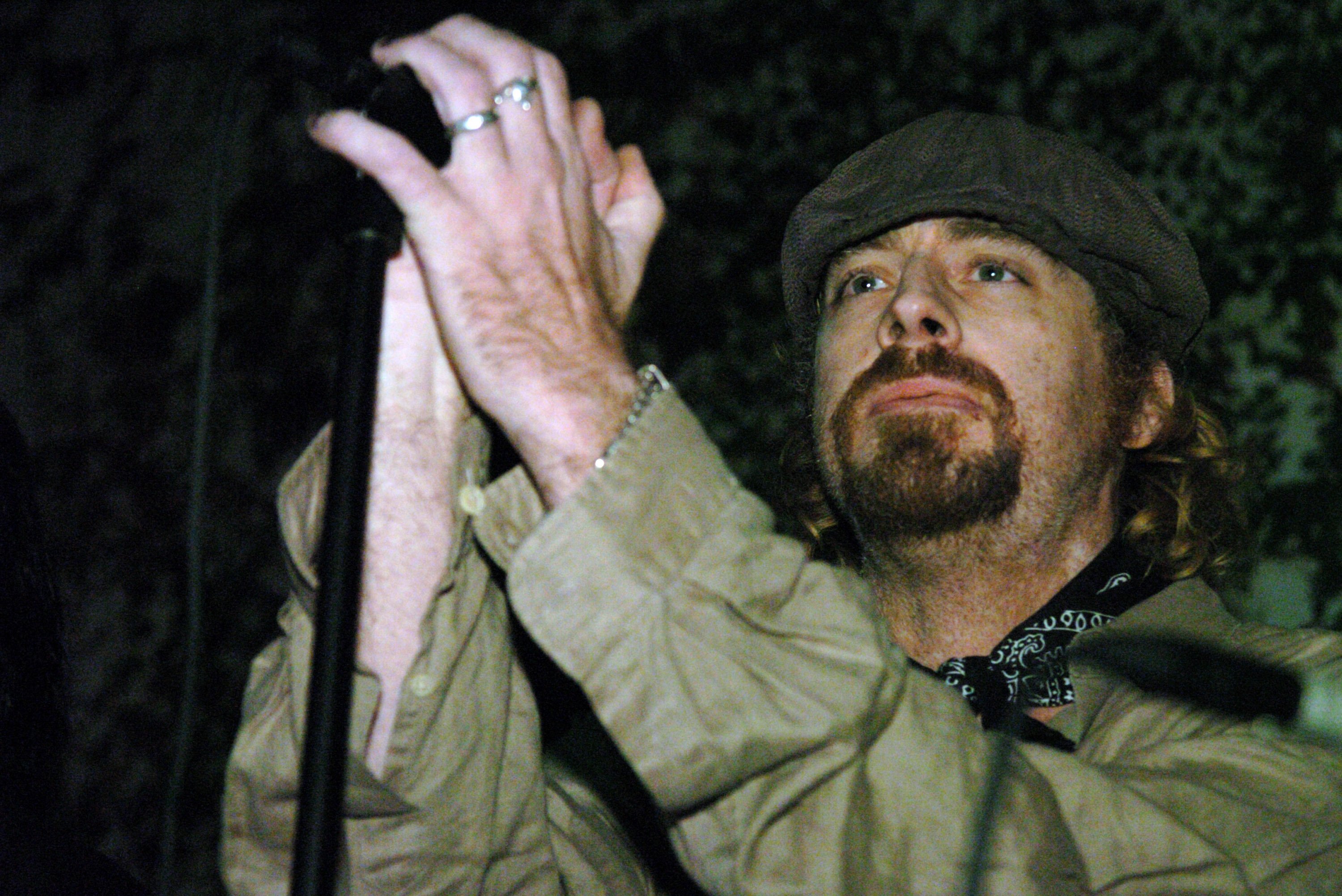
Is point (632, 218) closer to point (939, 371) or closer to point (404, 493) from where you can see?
point (404, 493)

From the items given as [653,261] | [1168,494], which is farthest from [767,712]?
[653,261]

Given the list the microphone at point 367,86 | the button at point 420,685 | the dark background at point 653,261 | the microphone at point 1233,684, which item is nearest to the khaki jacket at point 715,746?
the button at point 420,685

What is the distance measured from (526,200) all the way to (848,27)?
71.7 inches

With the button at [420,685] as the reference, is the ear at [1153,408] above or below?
above

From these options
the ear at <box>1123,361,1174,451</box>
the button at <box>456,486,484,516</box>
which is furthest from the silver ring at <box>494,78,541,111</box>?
the ear at <box>1123,361,1174,451</box>

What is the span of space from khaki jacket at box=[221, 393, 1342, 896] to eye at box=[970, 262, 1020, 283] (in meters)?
0.62

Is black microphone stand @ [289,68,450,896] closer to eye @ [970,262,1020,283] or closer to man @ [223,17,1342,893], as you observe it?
man @ [223,17,1342,893]

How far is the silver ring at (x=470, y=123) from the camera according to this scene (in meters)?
0.69

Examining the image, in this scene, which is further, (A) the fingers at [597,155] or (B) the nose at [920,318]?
(B) the nose at [920,318]

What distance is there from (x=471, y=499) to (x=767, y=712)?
29cm

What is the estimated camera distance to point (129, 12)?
2295 millimetres

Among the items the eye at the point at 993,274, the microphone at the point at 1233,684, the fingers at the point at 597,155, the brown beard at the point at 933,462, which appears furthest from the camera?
the eye at the point at 993,274

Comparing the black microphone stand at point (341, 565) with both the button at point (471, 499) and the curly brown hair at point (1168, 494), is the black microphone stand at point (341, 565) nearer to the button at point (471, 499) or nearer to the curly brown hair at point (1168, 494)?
the button at point (471, 499)

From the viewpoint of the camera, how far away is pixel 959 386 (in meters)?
1.29
